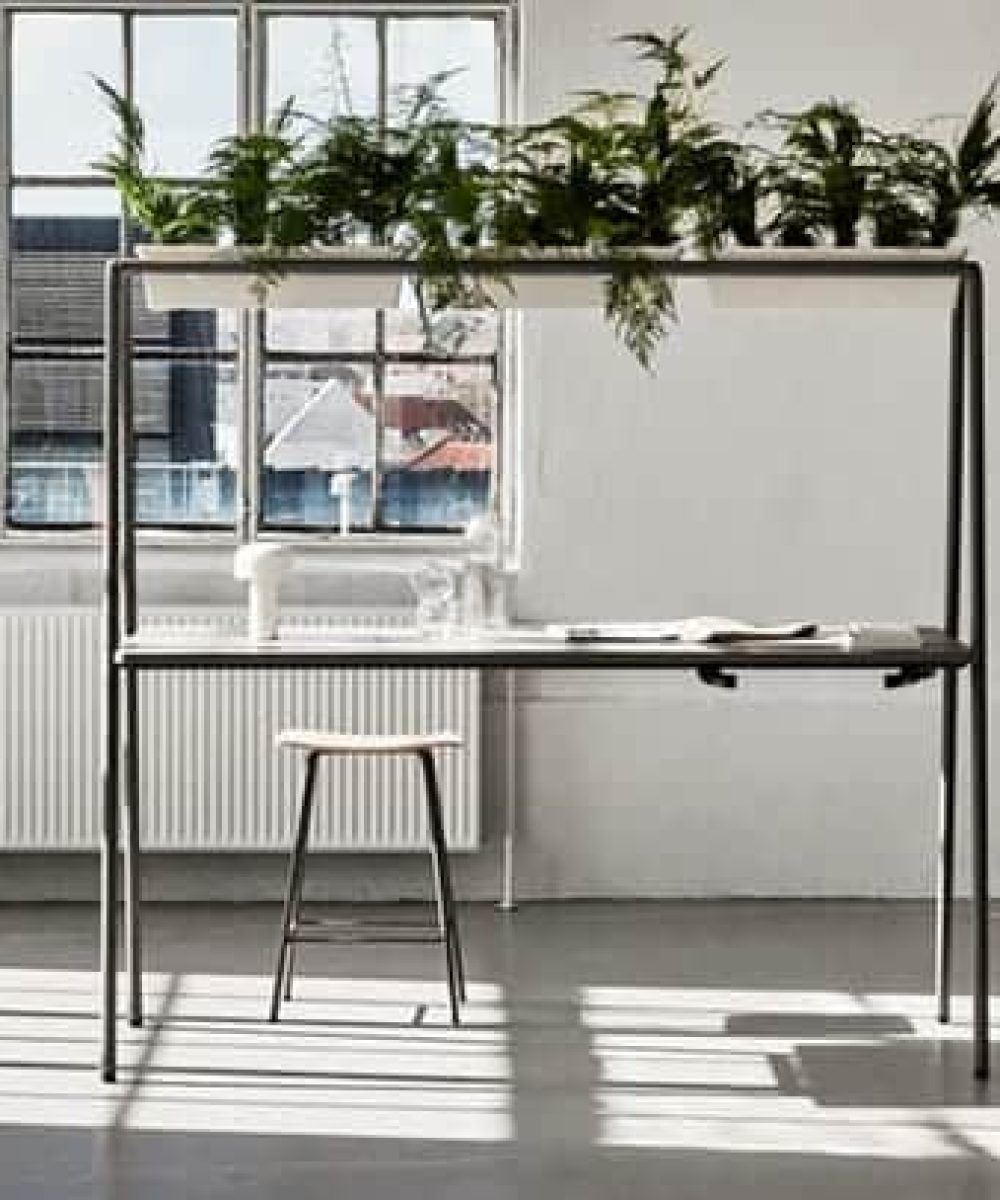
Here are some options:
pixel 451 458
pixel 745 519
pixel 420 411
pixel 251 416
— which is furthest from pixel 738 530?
pixel 251 416

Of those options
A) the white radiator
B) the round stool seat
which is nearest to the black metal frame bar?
the round stool seat

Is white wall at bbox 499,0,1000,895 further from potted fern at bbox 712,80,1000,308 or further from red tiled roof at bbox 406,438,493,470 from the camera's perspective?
potted fern at bbox 712,80,1000,308

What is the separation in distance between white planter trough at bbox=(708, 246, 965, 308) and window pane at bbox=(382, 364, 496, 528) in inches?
94.4

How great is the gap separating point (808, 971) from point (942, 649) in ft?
5.18

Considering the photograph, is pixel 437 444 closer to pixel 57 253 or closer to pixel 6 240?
pixel 57 253

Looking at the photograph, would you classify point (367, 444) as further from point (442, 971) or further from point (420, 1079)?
point (420, 1079)

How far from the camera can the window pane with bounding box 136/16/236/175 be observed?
29.2 ft

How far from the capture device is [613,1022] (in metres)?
7.14

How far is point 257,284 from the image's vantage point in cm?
648

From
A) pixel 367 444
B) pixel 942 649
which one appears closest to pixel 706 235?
pixel 942 649

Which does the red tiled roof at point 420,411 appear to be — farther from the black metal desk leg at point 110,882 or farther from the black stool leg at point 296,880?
the black metal desk leg at point 110,882

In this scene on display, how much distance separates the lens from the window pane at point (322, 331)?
9.00 m

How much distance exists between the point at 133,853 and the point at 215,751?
1737 mm

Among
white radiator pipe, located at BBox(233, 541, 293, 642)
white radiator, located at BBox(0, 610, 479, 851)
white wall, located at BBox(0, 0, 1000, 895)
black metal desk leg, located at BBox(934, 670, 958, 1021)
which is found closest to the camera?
white radiator pipe, located at BBox(233, 541, 293, 642)
